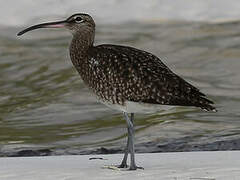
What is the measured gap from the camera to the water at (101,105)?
619 inches

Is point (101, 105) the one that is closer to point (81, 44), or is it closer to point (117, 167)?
point (81, 44)

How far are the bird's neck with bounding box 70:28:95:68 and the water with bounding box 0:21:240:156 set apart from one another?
120 inches

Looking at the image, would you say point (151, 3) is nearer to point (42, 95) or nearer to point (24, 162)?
point (42, 95)

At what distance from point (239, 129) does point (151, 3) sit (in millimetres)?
13639

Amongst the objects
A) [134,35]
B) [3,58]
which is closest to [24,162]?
Result: [3,58]

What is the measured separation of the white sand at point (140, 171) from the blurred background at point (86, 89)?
242cm

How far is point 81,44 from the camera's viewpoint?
38.3 ft

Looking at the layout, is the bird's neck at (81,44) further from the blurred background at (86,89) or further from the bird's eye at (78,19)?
the blurred background at (86,89)

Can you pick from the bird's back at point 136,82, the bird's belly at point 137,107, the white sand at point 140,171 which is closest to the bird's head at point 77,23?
the bird's back at point 136,82

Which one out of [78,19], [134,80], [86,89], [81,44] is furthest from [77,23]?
[86,89]

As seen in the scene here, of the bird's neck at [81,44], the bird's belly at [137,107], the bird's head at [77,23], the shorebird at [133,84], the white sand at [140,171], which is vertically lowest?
the white sand at [140,171]

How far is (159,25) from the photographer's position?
27750 mm

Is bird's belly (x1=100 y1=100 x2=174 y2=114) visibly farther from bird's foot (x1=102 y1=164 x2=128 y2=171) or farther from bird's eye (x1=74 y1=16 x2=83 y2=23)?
bird's eye (x1=74 y1=16 x2=83 y2=23)

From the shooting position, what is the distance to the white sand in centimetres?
995
